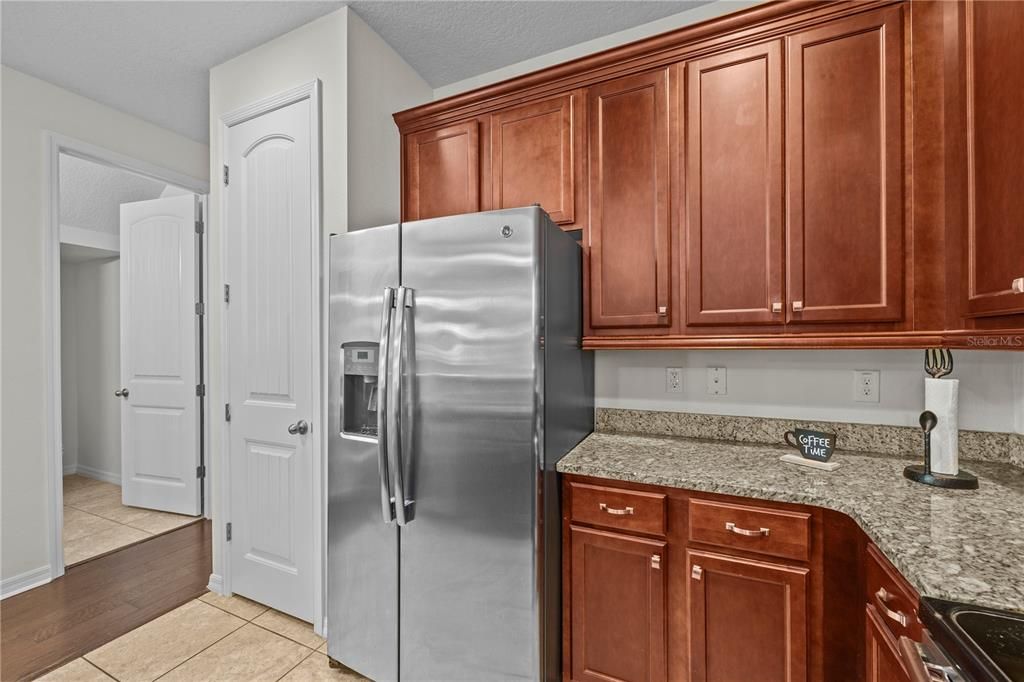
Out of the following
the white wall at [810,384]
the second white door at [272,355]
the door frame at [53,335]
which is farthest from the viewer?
the door frame at [53,335]

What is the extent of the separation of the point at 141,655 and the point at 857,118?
3.49 m

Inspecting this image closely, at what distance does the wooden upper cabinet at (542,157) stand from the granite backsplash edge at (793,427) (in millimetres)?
943

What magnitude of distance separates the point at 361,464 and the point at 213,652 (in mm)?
1141

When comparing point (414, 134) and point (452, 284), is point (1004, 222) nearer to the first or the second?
point (452, 284)

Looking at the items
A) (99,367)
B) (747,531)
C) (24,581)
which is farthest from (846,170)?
(99,367)

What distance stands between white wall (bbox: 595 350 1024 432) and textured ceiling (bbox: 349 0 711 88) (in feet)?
5.29

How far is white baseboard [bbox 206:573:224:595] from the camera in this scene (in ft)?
8.09

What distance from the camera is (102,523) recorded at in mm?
3357

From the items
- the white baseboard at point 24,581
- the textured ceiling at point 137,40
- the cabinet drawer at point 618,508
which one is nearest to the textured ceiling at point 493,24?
the textured ceiling at point 137,40

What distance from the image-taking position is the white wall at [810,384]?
1626 millimetres

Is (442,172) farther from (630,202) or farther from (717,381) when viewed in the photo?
(717,381)

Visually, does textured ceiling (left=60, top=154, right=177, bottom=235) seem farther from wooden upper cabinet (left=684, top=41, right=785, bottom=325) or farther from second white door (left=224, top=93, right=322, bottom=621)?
wooden upper cabinet (left=684, top=41, right=785, bottom=325)

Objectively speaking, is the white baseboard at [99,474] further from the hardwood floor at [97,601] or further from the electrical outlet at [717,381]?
the electrical outlet at [717,381]

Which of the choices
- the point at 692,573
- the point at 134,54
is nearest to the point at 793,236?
the point at 692,573
